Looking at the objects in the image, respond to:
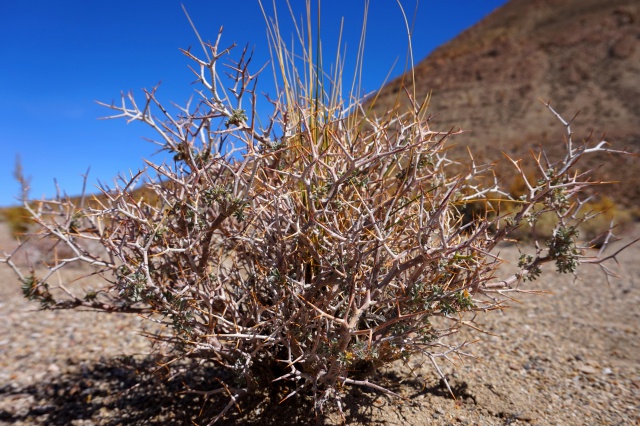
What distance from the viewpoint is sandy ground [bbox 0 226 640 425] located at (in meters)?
2.25

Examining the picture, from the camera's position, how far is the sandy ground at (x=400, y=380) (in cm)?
225

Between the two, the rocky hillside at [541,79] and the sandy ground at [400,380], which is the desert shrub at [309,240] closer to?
the sandy ground at [400,380]

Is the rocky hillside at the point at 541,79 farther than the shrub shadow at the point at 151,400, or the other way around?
the rocky hillside at the point at 541,79

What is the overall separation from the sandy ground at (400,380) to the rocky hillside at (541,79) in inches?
575

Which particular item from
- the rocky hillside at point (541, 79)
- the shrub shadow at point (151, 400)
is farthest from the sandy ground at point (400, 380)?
the rocky hillside at point (541, 79)

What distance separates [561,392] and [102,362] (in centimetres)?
270

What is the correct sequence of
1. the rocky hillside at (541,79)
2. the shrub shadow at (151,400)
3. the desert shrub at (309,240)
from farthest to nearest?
the rocky hillside at (541,79)
the shrub shadow at (151,400)
the desert shrub at (309,240)

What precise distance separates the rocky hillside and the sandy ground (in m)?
14.6

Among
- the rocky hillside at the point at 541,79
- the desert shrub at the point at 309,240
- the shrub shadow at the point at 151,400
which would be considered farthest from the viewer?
the rocky hillside at the point at 541,79

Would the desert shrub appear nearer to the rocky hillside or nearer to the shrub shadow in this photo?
the shrub shadow

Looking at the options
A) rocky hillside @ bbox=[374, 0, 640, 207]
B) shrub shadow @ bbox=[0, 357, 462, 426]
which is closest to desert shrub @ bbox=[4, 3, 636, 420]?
shrub shadow @ bbox=[0, 357, 462, 426]

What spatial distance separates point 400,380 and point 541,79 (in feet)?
92.7

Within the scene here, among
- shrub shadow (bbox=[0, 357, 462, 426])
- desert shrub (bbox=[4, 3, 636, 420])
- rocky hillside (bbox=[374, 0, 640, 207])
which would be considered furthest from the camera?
rocky hillside (bbox=[374, 0, 640, 207])

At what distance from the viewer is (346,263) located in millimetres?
1767
